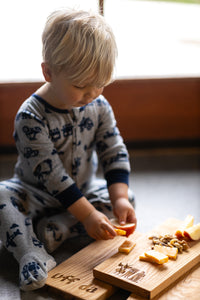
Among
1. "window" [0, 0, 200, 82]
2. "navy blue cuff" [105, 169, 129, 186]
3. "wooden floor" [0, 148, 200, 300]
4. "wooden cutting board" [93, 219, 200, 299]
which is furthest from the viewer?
"window" [0, 0, 200, 82]

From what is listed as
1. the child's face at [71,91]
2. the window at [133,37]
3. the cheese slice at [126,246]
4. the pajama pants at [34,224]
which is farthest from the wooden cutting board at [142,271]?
the window at [133,37]

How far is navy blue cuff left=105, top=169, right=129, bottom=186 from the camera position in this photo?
1092 millimetres

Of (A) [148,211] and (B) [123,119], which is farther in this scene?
(B) [123,119]

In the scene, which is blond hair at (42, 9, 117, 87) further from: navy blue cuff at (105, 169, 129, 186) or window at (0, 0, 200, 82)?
window at (0, 0, 200, 82)

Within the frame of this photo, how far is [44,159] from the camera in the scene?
99 centimetres

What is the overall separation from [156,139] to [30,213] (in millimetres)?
725

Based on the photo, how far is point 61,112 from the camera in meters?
1.04

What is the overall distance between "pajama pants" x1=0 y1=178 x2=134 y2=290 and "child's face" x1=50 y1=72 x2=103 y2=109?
26 centimetres

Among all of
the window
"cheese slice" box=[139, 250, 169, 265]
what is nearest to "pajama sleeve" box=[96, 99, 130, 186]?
"cheese slice" box=[139, 250, 169, 265]

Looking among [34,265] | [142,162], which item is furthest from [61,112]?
[142,162]

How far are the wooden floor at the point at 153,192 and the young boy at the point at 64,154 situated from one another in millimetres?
36

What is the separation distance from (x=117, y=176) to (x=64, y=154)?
142mm

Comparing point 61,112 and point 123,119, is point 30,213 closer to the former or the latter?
point 61,112

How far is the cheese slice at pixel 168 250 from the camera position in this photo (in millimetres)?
A: 913
